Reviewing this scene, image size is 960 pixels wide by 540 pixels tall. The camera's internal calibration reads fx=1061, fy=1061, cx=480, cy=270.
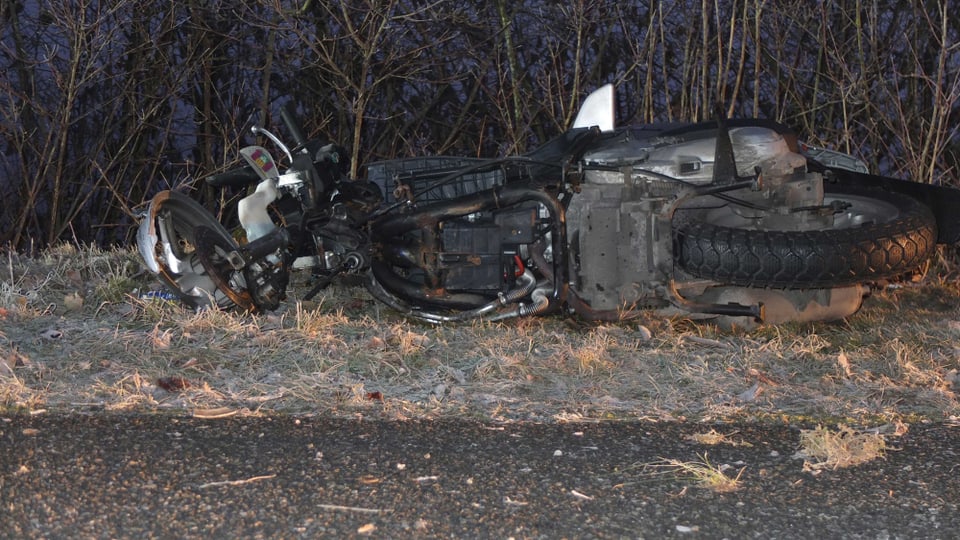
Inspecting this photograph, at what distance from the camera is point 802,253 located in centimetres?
478

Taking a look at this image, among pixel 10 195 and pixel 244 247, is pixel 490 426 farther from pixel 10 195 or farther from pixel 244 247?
pixel 10 195

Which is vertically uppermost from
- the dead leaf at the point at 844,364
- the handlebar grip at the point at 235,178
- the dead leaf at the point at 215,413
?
the handlebar grip at the point at 235,178

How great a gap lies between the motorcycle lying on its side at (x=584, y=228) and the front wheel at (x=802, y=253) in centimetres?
1

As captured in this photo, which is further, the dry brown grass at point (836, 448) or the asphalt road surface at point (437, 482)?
the dry brown grass at point (836, 448)

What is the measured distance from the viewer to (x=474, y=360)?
481cm

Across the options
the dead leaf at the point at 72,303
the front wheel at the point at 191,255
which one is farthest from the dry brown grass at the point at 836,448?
the dead leaf at the point at 72,303

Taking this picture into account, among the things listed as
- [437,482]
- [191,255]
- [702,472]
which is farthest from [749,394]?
[191,255]

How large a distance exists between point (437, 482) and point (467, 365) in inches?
56.9

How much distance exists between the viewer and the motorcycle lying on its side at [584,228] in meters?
5.12

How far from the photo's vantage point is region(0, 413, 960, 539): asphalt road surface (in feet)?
9.85

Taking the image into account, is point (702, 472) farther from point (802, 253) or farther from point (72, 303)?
point (72, 303)

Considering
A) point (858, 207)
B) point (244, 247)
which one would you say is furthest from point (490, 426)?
point (858, 207)

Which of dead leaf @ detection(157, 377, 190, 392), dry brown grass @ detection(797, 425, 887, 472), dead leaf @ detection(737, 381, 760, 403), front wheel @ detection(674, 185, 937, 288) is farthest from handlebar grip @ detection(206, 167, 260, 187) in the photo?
dry brown grass @ detection(797, 425, 887, 472)

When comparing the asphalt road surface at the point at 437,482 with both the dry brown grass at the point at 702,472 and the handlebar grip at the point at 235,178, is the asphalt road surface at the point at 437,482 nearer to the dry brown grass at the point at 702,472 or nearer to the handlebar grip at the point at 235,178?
the dry brown grass at the point at 702,472
